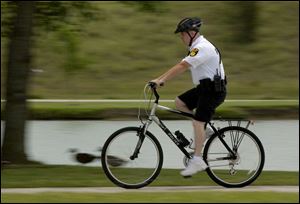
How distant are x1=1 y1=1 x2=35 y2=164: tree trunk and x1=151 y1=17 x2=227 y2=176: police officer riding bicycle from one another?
10.2 ft

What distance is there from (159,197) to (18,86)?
3964 mm

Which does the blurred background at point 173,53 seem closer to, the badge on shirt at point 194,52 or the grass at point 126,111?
the grass at point 126,111

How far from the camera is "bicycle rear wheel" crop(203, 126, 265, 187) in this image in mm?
9023

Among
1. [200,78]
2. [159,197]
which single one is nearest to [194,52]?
[200,78]

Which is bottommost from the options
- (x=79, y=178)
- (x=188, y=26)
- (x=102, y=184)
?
(x=79, y=178)

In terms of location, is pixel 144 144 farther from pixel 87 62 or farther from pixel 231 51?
pixel 231 51

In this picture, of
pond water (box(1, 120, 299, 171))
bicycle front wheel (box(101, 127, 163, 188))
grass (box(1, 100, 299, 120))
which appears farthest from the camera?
grass (box(1, 100, 299, 120))

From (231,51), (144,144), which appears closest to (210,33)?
(231,51)

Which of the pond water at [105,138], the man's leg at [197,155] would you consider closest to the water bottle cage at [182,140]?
the man's leg at [197,155]

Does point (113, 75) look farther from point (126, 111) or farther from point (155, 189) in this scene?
point (155, 189)

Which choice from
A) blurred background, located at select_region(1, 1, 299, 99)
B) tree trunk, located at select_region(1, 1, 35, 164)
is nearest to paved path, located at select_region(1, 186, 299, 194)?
tree trunk, located at select_region(1, 1, 35, 164)

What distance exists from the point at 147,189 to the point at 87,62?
18.8ft

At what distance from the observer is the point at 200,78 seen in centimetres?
880

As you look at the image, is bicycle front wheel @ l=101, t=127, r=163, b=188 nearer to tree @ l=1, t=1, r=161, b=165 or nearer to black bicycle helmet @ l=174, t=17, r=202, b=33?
black bicycle helmet @ l=174, t=17, r=202, b=33
